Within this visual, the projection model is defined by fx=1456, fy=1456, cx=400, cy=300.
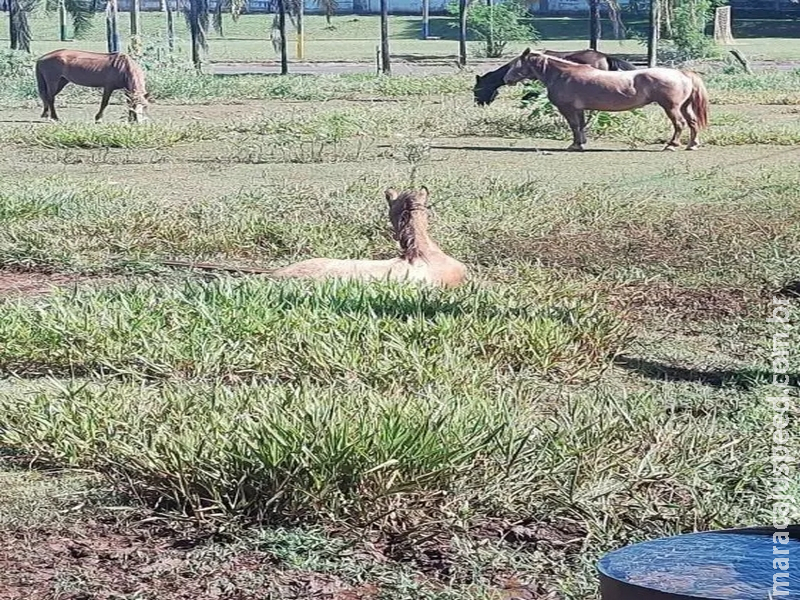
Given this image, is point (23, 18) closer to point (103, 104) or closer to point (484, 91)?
point (103, 104)

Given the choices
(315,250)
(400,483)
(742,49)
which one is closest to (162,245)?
(315,250)

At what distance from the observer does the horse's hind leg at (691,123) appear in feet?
56.2

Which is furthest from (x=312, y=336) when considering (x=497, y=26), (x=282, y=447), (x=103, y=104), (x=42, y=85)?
(x=497, y=26)

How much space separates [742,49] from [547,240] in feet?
139

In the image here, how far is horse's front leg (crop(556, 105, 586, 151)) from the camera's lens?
56.7 feet

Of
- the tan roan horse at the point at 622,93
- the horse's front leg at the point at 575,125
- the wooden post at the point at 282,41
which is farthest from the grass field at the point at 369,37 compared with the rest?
the horse's front leg at the point at 575,125

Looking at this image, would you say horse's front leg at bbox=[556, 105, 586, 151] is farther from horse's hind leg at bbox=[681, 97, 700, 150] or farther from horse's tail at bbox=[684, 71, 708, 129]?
horse's tail at bbox=[684, 71, 708, 129]

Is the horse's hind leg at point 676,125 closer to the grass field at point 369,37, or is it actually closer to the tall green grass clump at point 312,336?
the tall green grass clump at point 312,336

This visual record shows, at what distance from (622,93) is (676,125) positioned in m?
1.09

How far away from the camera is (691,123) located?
17.3m

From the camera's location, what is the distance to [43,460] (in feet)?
15.3

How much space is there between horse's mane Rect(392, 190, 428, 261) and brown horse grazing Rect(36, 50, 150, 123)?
14383mm

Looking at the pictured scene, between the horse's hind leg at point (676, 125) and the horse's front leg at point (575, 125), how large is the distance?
40.1 inches

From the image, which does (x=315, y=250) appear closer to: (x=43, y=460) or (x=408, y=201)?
(x=408, y=201)
